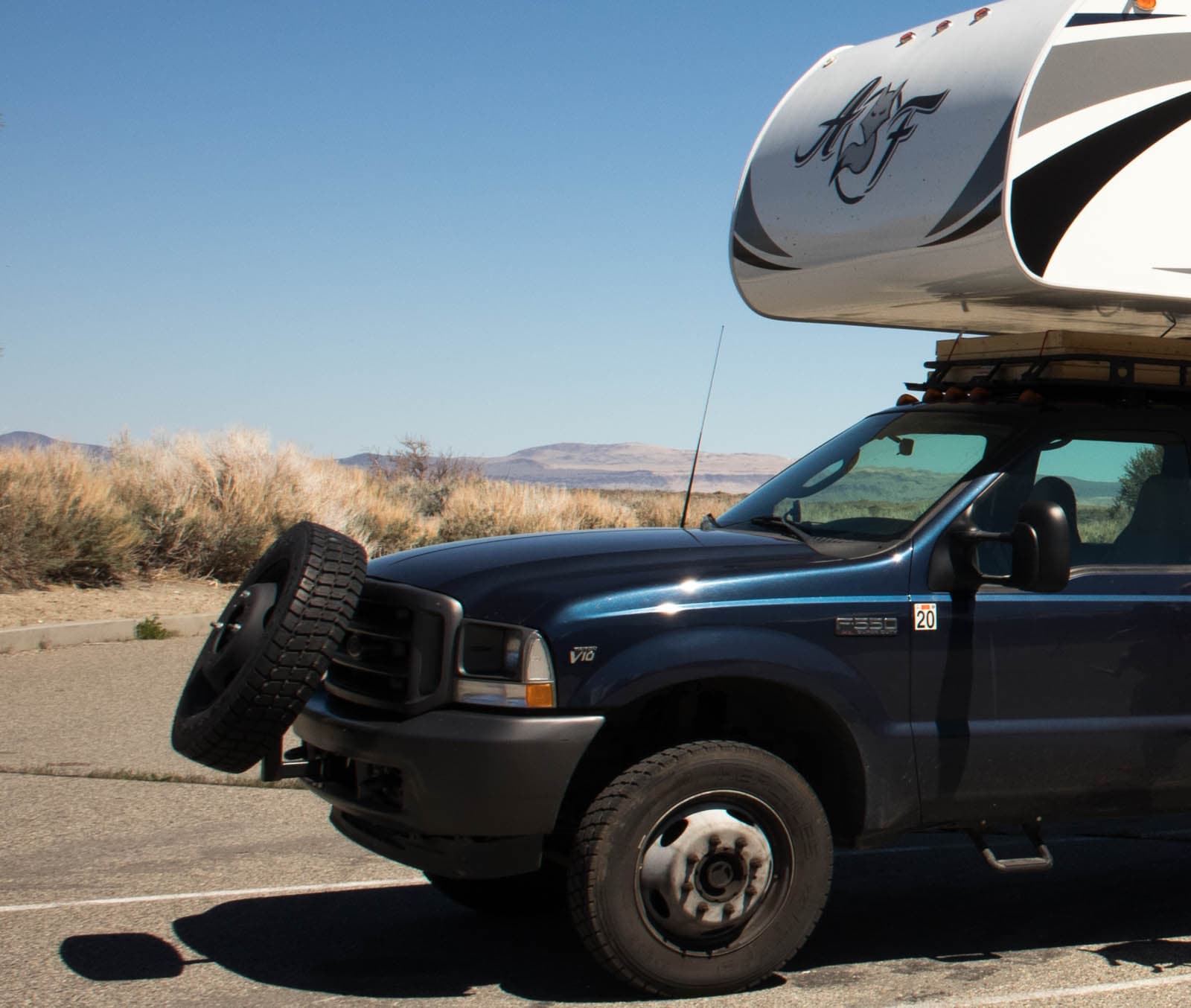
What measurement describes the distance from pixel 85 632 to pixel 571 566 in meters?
10.1

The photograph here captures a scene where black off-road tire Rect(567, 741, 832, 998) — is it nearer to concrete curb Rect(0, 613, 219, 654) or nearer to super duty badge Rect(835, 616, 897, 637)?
super duty badge Rect(835, 616, 897, 637)

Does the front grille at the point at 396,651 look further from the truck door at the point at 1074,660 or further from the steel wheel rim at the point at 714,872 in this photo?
the truck door at the point at 1074,660

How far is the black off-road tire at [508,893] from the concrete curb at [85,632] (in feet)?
28.1

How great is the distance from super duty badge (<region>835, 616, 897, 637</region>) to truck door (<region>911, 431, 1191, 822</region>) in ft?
0.38

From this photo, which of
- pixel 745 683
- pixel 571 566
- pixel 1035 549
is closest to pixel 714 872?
pixel 745 683

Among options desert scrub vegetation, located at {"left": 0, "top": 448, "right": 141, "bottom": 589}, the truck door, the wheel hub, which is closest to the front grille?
the wheel hub

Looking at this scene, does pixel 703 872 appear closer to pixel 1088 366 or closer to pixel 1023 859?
pixel 1023 859

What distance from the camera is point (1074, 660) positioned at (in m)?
5.46

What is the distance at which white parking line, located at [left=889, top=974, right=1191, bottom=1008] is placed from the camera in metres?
5.05

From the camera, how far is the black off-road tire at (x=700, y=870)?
4.89 meters

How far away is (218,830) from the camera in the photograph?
24.6 ft

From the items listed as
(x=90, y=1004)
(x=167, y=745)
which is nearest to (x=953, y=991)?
(x=90, y=1004)

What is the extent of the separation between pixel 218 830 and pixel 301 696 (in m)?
2.75

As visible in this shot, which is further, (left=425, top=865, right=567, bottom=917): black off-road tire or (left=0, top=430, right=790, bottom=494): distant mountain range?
(left=0, top=430, right=790, bottom=494): distant mountain range
